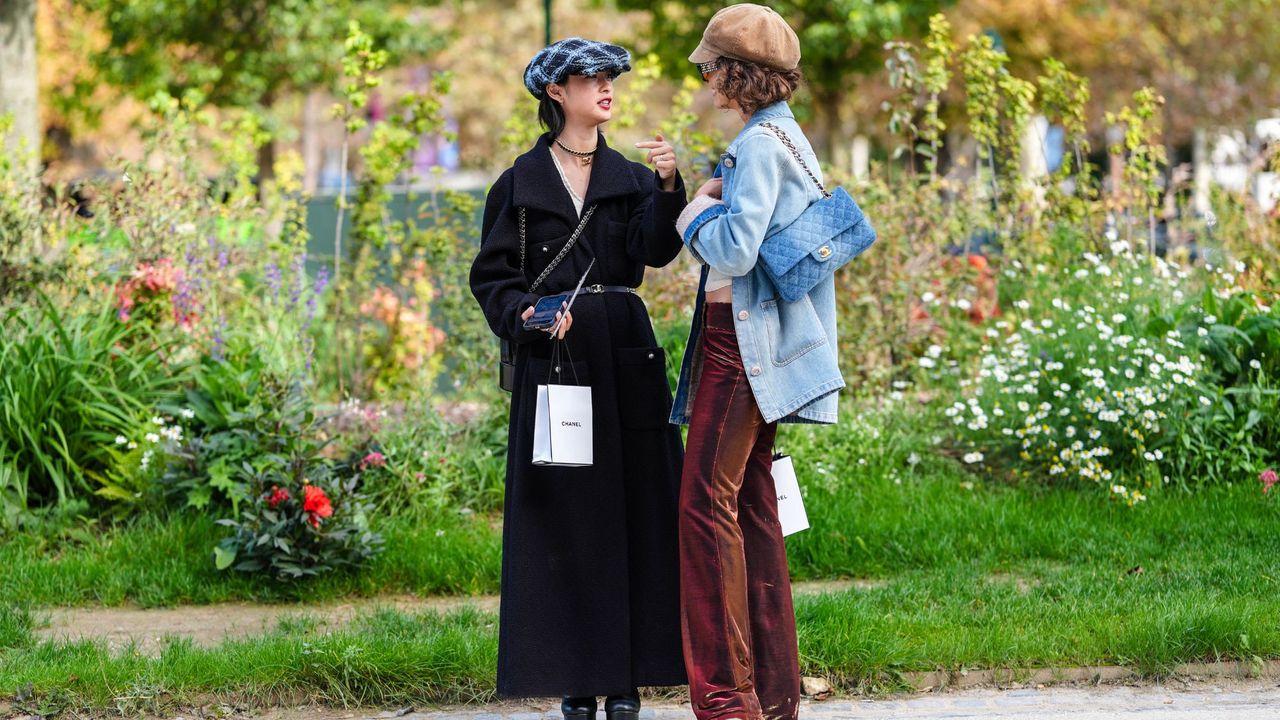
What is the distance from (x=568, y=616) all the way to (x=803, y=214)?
4.34 ft

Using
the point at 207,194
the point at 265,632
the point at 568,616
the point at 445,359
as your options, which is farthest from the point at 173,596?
the point at 207,194

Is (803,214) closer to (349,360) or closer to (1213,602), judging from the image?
(1213,602)

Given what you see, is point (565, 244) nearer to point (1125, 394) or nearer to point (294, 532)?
point (294, 532)

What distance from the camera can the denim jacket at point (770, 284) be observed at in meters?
3.63

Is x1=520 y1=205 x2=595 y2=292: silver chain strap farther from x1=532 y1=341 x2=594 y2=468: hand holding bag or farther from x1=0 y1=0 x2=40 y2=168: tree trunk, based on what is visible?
x1=0 y1=0 x2=40 y2=168: tree trunk

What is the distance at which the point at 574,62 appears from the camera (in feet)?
12.9

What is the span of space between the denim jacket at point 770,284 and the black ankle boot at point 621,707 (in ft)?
3.16

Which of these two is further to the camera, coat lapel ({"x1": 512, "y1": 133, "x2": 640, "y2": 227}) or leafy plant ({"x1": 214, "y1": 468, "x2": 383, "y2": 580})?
leafy plant ({"x1": 214, "y1": 468, "x2": 383, "y2": 580})

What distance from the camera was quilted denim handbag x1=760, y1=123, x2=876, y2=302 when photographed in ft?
12.0

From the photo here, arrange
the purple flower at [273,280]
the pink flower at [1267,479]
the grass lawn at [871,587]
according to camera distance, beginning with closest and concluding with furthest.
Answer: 1. the grass lawn at [871,587]
2. the pink flower at [1267,479]
3. the purple flower at [273,280]

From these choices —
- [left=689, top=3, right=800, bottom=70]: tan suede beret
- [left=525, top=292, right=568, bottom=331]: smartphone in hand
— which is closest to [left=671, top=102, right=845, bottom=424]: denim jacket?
[left=689, top=3, right=800, bottom=70]: tan suede beret

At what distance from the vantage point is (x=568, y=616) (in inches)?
160

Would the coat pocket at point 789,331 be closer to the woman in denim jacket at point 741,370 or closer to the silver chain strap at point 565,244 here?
the woman in denim jacket at point 741,370

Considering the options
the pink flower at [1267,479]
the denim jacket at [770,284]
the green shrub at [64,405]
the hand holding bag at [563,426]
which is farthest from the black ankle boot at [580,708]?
the pink flower at [1267,479]
